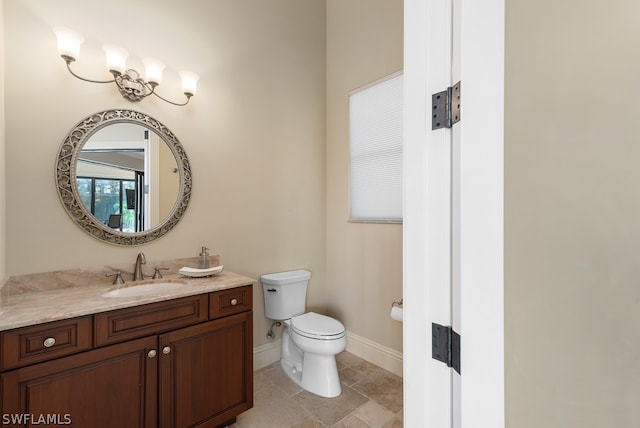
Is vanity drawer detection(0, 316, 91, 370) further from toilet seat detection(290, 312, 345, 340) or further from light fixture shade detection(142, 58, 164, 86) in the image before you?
light fixture shade detection(142, 58, 164, 86)

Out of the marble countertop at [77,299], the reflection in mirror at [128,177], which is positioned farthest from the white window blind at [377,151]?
the reflection in mirror at [128,177]

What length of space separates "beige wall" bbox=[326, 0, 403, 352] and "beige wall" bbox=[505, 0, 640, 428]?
177 centimetres

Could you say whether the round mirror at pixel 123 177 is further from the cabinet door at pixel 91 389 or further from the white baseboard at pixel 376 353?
the white baseboard at pixel 376 353

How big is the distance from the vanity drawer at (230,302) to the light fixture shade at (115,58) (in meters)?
1.42

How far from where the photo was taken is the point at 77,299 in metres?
1.37

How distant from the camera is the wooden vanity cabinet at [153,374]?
116 cm

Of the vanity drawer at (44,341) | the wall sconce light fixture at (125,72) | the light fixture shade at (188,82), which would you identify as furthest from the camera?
the light fixture shade at (188,82)

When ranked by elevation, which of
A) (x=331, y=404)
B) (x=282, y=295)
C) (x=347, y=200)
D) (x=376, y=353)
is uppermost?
(x=347, y=200)

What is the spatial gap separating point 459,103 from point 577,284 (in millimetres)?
408

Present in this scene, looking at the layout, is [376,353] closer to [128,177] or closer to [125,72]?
[128,177]

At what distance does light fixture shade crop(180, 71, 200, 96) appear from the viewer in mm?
1942

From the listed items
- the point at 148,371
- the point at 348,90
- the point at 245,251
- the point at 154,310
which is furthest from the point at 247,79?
the point at 148,371

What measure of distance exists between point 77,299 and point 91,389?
41 centimetres

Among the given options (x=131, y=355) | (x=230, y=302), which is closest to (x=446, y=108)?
(x=230, y=302)
